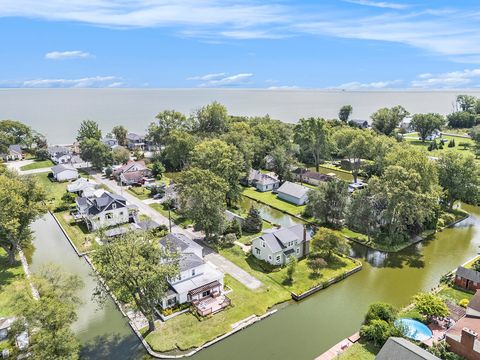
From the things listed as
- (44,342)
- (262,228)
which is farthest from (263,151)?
(44,342)

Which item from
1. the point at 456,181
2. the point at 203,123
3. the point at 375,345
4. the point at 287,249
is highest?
the point at 203,123

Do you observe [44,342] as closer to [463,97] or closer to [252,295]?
[252,295]

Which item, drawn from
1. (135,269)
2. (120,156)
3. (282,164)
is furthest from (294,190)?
(120,156)

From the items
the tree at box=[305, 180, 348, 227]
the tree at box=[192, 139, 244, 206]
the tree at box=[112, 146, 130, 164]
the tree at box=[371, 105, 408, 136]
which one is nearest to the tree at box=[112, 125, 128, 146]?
the tree at box=[112, 146, 130, 164]

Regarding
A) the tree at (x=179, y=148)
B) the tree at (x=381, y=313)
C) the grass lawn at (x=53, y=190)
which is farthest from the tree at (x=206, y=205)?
the tree at (x=179, y=148)

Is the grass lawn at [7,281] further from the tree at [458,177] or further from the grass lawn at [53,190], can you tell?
the tree at [458,177]

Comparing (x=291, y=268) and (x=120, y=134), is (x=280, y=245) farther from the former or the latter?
(x=120, y=134)
